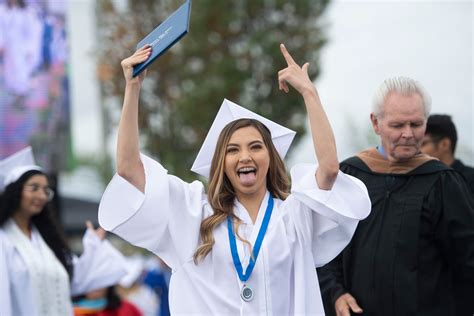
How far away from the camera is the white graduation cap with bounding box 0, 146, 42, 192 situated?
6984 mm

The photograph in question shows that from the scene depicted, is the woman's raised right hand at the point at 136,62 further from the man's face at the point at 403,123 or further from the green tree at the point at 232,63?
the green tree at the point at 232,63

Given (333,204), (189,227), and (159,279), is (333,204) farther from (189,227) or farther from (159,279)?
(159,279)

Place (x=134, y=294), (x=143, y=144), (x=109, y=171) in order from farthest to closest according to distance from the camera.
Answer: (x=109, y=171)
(x=143, y=144)
(x=134, y=294)

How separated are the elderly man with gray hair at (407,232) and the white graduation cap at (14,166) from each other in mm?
2894

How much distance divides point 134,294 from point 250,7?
19.0 feet

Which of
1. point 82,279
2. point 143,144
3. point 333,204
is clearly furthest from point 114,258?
point 143,144

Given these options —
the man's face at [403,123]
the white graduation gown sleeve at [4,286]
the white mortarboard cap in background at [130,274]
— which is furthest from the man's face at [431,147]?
the white graduation gown sleeve at [4,286]

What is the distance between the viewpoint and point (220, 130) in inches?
187

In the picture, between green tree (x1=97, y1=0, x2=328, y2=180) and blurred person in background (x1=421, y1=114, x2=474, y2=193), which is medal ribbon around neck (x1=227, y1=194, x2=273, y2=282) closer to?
blurred person in background (x1=421, y1=114, x2=474, y2=193)

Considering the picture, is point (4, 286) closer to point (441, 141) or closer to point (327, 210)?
point (327, 210)

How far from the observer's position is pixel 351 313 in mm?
5008

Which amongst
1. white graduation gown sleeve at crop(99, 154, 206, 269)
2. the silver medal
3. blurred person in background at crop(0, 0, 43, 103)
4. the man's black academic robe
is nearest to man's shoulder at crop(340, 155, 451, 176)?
the man's black academic robe

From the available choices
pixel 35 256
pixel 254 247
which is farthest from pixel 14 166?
pixel 254 247

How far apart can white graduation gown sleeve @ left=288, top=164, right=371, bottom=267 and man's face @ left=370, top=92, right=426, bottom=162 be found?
2.01 ft
